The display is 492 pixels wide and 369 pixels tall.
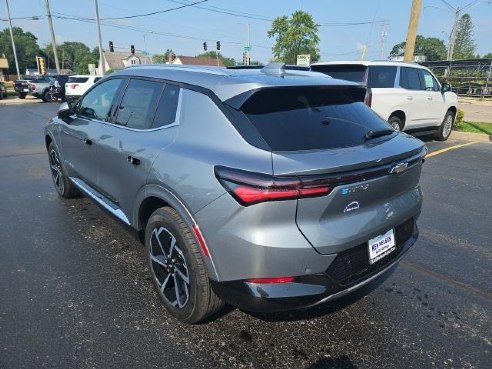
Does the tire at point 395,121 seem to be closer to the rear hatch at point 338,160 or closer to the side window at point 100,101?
the rear hatch at point 338,160

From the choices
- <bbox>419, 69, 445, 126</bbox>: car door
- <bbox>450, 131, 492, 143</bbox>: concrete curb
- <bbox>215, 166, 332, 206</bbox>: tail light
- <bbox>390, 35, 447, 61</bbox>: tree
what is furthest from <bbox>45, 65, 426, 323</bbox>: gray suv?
<bbox>390, 35, 447, 61</bbox>: tree

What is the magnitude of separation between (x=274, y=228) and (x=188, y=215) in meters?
0.59

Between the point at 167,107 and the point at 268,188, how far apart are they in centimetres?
124

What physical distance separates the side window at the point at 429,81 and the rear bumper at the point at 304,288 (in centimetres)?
848

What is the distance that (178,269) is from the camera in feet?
8.86

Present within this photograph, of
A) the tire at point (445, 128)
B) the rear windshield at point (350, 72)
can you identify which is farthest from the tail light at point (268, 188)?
the tire at point (445, 128)

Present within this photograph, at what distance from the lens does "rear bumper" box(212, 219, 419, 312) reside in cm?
220

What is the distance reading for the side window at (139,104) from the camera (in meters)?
3.05

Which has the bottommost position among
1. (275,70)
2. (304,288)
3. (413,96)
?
(304,288)

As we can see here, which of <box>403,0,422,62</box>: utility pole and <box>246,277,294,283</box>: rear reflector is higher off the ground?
<box>403,0,422,62</box>: utility pole

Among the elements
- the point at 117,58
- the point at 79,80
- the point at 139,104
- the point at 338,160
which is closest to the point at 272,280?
the point at 338,160

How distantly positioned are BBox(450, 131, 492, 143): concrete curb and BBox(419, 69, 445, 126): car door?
4.80 ft

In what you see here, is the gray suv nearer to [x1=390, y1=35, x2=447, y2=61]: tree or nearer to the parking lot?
the parking lot

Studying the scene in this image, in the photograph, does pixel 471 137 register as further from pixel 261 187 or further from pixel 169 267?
pixel 261 187
